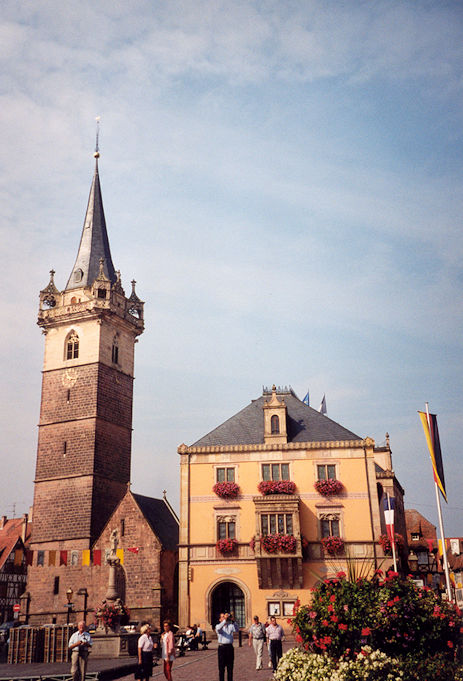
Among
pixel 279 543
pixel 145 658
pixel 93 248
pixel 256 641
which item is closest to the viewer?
pixel 145 658

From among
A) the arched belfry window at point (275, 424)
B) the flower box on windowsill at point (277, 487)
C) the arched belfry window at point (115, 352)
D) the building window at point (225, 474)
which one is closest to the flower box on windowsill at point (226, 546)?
the flower box on windowsill at point (277, 487)

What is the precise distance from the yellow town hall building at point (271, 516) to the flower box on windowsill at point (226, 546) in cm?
6

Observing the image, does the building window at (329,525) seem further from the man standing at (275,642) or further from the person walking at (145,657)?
the person walking at (145,657)

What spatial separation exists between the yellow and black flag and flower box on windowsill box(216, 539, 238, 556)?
16564 millimetres

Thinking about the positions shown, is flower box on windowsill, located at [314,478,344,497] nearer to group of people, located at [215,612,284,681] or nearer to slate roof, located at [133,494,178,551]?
slate roof, located at [133,494,178,551]

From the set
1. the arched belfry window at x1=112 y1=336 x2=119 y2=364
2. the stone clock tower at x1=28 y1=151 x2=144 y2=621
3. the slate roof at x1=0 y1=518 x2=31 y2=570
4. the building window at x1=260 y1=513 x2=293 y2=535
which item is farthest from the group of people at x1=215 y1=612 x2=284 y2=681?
the slate roof at x1=0 y1=518 x2=31 y2=570

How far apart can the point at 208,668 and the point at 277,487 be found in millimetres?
16321

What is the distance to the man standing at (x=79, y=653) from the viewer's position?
18.4 metres

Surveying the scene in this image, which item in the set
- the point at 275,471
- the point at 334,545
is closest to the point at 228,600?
the point at 334,545

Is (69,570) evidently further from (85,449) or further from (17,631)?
(17,631)

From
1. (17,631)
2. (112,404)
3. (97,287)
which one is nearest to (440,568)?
(112,404)

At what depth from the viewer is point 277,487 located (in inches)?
1553

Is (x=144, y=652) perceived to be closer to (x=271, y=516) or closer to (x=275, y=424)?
(x=271, y=516)

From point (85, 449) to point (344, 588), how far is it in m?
38.6
